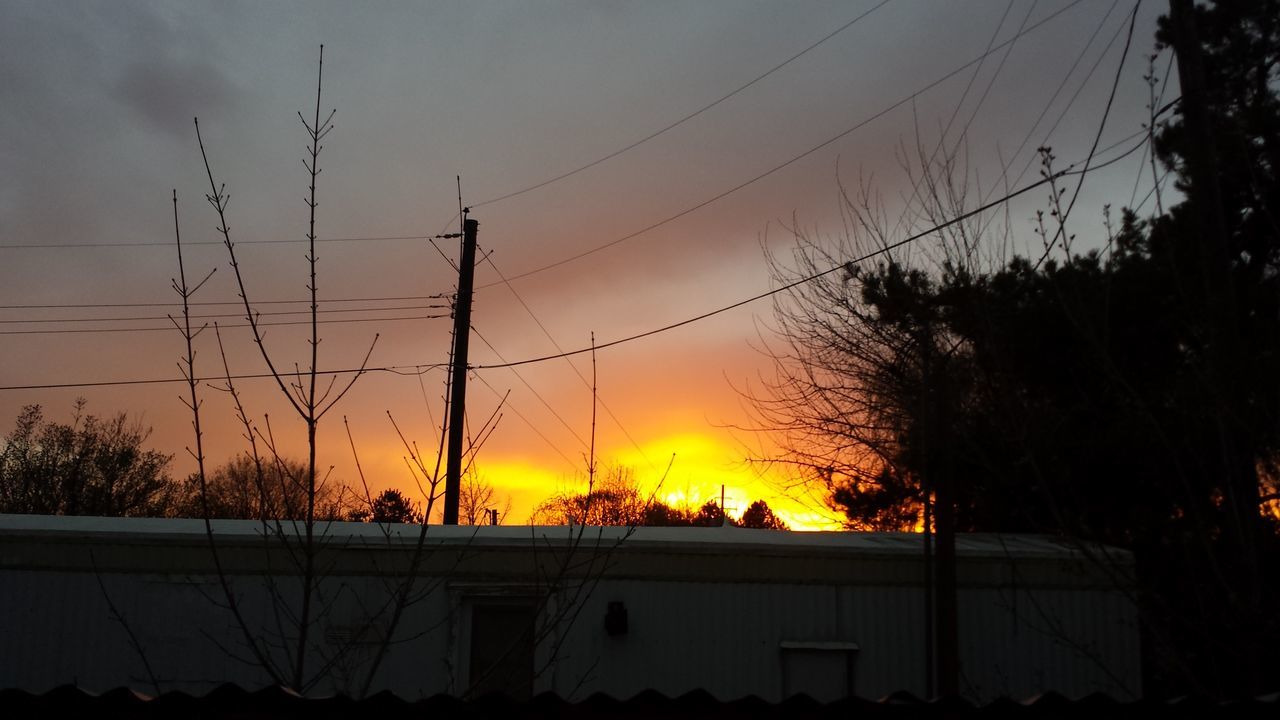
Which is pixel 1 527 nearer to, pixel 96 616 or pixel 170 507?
pixel 96 616

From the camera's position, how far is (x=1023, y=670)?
380 inches

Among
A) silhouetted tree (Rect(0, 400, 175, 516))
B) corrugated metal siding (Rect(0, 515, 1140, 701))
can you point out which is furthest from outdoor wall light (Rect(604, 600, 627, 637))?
silhouetted tree (Rect(0, 400, 175, 516))

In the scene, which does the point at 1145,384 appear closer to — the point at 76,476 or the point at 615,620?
the point at 615,620

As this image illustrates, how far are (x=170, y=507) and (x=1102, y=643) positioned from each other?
31491mm

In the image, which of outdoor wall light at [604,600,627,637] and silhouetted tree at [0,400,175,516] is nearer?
outdoor wall light at [604,600,627,637]

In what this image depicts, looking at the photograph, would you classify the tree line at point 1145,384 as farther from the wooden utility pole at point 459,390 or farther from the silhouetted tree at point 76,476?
the silhouetted tree at point 76,476

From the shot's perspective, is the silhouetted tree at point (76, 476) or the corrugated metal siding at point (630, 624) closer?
the corrugated metal siding at point (630, 624)

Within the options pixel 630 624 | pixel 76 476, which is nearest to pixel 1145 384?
pixel 630 624

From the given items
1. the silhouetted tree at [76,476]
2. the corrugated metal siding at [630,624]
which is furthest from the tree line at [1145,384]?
the silhouetted tree at [76,476]

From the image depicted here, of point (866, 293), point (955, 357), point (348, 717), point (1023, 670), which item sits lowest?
point (1023, 670)

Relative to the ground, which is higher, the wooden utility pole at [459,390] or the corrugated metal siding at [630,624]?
the wooden utility pole at [459,390]

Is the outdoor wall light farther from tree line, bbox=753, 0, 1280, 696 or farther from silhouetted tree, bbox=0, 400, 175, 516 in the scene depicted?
silhouetted tree, bbox=0, 400, 175, 516

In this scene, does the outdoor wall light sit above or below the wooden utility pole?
below

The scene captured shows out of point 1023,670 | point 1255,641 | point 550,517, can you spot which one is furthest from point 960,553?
point 550,517
